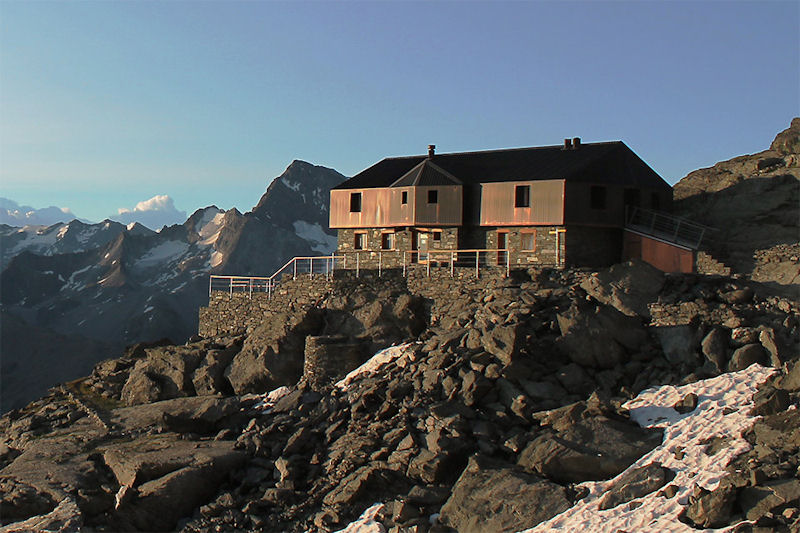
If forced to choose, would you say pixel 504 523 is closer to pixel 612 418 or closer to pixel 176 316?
pixel 612 418

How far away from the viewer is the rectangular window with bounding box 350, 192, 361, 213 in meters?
43.0

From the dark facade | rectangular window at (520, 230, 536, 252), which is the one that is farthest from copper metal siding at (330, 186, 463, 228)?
rectangular window at (520, 230, 536, 252)

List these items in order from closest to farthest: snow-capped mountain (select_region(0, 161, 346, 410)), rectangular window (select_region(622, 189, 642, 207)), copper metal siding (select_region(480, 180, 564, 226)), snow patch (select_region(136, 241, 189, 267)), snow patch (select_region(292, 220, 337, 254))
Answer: copper metal siding (select_region(480, 180, 564, 226)) < rectangular window (select_region(622, 189, 642, 207)) < snow-capped mountain (select_region(0, 161, 346, 410)) < snow patch (select_region(292, 220, 337, 254)) < snow patch (select_region(136, 241, 189, 267))

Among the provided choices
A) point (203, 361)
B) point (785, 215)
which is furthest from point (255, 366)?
point (785, 215)

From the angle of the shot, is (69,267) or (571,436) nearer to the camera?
(571,436)

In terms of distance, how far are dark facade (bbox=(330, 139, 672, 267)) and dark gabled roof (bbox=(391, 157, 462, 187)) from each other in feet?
0.19

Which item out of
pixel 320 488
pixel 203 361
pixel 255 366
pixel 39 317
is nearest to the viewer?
pixel 320 488

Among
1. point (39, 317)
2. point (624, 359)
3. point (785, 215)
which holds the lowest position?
point (39, 317)

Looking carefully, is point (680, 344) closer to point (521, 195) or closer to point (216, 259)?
point (521, 195)

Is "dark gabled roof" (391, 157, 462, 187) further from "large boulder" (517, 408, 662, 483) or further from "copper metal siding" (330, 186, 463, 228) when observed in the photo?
"large boulder" (517, 408, 662, 483)

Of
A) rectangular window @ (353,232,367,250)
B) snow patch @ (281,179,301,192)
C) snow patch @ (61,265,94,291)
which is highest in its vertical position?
snow patch @ (281,179,301,192)

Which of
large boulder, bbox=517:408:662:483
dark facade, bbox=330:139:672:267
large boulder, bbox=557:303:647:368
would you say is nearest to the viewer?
large boulder, bbox=517:408:662:483

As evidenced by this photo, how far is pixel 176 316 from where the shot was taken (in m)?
120

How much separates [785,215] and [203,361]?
1187 inches
